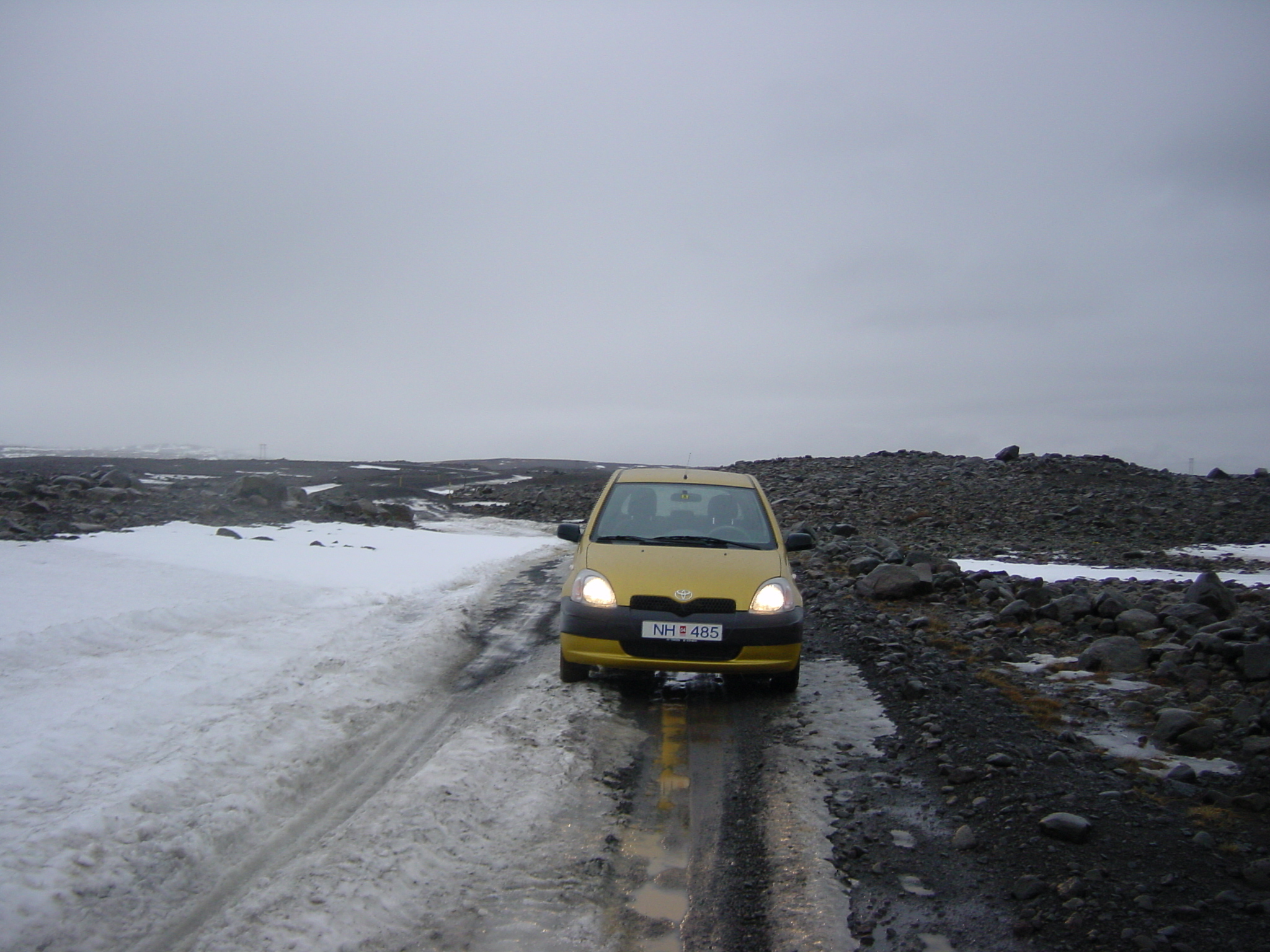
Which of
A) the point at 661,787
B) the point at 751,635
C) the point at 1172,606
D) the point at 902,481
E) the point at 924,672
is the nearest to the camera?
the point at 661,787

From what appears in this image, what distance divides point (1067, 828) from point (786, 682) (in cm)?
276

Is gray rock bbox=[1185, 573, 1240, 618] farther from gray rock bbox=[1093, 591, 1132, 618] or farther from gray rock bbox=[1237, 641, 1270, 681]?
gray rock bbox=[1237, 641, 1270, 681]

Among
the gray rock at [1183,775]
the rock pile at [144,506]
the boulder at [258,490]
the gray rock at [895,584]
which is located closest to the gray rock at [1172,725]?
the gray rock at [1183,775]

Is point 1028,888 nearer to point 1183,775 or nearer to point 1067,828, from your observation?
point 1067,828

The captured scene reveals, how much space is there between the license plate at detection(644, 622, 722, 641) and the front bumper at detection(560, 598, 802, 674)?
0.03 m

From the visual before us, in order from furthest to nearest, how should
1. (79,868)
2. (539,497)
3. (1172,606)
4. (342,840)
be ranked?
(539,497), (1172,606), (342,840), (79,868)

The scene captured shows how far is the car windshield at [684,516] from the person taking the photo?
7.21 meters

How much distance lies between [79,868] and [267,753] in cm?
144

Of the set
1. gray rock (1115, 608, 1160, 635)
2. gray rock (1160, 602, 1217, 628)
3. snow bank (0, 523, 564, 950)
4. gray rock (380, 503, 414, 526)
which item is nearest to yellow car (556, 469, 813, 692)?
snow bank (0, 523, 564, 950)

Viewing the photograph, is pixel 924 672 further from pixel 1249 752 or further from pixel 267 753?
pixel 267 753

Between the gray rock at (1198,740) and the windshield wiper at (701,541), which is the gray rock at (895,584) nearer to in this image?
the windshield wiper at (701,541)

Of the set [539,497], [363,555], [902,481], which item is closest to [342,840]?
[363,555]

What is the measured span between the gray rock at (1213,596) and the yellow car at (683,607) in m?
4.32

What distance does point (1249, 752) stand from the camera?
4.98m
